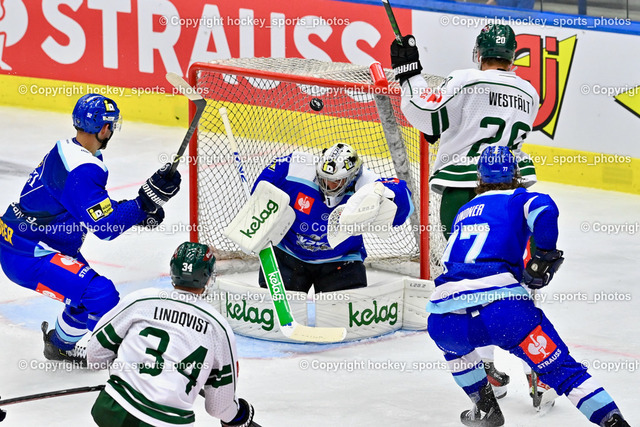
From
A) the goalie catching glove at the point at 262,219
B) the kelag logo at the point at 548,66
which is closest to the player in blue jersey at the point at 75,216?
the goalie catching glove at the point at 262,219

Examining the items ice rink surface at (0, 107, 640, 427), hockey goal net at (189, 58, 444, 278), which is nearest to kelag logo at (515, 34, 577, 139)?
ice rink surface at (0, 107, 640, 427)

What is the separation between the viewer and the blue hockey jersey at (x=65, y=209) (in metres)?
4.70

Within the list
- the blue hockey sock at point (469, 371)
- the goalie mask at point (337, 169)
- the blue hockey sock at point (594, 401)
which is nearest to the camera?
the blue hockey sock at point (594, 401)

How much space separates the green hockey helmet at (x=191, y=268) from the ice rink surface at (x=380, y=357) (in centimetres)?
114

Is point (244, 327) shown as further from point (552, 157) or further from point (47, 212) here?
point (552, 157)

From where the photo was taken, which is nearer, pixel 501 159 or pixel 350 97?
pixel 501 159

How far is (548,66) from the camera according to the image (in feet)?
25.1

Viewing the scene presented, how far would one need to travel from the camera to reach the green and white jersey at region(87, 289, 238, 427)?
336 cm

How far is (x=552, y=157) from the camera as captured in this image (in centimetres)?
789

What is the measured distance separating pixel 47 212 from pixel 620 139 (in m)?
4.06

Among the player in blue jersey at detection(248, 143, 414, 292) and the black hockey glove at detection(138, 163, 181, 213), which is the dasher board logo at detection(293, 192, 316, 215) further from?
the black hockey glove at detection(138, 163, 181, 213)

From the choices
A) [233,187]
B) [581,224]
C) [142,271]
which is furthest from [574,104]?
[142,271]

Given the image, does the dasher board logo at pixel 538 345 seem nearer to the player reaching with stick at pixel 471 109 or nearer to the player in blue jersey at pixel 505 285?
the player in blue jersey at pixel 505 285

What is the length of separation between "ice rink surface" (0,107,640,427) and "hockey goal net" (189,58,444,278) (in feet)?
1.21
